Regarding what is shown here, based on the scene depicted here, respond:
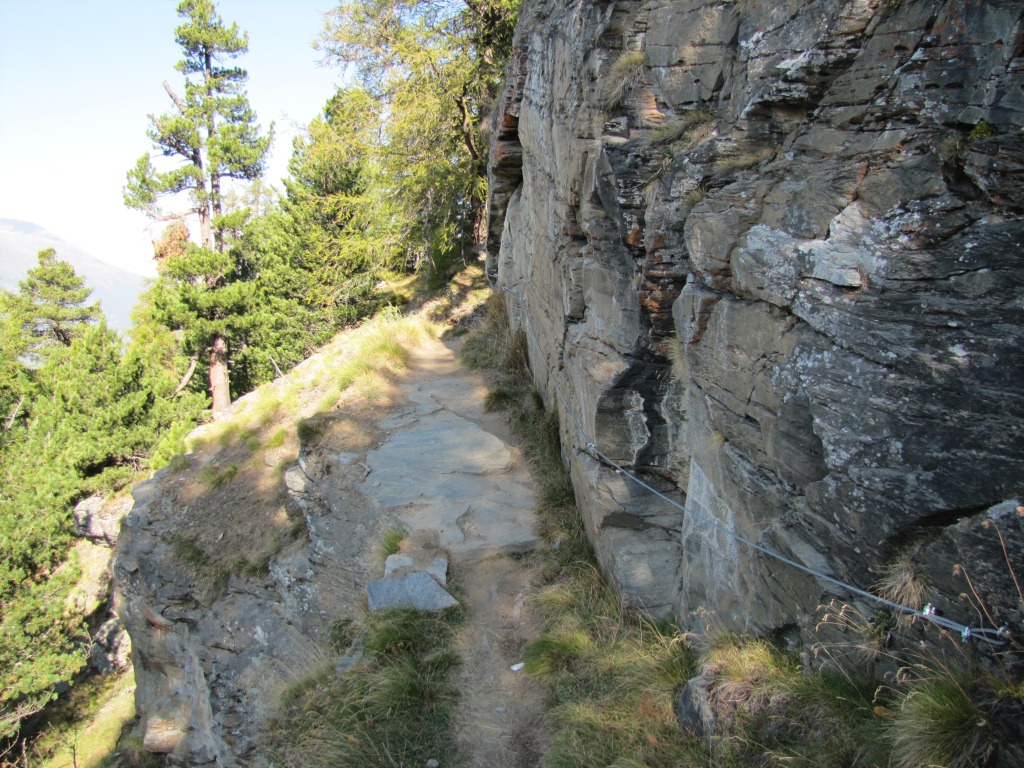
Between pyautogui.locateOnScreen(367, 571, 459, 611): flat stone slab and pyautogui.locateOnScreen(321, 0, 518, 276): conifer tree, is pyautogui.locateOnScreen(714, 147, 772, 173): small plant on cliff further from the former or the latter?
pyautogui.locateOnScreen(321, 0, 518, 276): conifer tree

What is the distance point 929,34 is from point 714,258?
60.3 inches

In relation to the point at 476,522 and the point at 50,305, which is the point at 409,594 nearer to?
the point at 476,522

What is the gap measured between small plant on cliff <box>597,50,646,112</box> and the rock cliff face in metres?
0.02

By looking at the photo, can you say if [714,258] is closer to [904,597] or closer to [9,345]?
[904,597]

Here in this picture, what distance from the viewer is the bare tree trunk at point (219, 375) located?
2081cm

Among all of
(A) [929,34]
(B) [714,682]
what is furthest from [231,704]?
(A) [929,34]

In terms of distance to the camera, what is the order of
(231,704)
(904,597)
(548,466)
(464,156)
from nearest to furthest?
(904,597), (231,704), (548,466), (464,156)

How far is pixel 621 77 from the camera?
543cm

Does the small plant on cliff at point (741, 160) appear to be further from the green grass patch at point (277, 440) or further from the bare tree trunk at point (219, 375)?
the bare tree trunk at point (219, 375)

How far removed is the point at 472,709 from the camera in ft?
16.6

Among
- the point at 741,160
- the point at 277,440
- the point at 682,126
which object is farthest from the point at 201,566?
the point at 741,160

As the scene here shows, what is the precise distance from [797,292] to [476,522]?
4728mm

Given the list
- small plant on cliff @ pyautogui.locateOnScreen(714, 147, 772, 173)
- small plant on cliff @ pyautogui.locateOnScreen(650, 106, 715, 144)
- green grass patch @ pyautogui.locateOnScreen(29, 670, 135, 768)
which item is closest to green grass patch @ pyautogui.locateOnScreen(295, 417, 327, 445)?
small plant on cliff @ pyautogui.locateOnScreen(650, 106, 715, 144)

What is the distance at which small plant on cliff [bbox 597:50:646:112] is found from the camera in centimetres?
532
